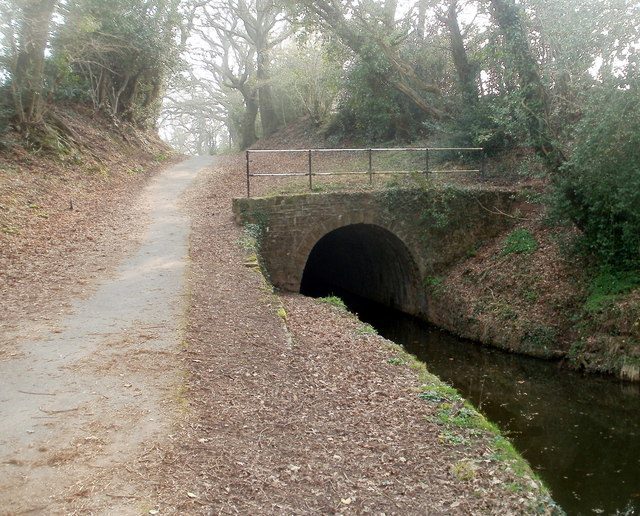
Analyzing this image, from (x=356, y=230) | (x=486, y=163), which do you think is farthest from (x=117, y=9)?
(x=486, y=163)

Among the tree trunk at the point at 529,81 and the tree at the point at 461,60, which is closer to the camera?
the tree trunk at the point at 529,81

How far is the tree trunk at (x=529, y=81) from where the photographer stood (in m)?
12.7

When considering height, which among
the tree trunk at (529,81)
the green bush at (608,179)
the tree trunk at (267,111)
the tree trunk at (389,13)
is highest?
the tree trunk at (389,13)

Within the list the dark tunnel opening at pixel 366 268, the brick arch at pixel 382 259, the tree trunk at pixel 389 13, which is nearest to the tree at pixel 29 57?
the brick arch at pixel 382 259

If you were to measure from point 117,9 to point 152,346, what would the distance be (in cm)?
1847

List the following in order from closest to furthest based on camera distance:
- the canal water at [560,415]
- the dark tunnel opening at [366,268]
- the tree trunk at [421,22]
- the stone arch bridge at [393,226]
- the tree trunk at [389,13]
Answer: the canal water at [560,415] → the stone arch bridge at [393,226] → the dark tunnel opening at [366,268] → the tree trunk at [389,13] → the tree trunk at [421,22]

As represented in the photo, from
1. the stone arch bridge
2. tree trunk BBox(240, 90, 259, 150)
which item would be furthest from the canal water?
tree trunk BBox(240, 90, 259, 150)

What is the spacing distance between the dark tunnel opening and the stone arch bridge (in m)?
0.05

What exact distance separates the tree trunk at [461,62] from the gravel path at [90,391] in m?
13.7

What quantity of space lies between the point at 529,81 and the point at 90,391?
11862 mm

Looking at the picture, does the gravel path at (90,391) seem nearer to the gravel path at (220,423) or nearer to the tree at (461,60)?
the gravel path at (220,423)

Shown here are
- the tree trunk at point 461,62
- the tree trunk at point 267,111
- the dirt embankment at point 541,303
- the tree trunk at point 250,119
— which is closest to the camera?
the dirt embankment at point 541,303

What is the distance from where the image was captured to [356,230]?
53.5 feet

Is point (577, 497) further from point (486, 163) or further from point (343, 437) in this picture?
point (486, 163)
